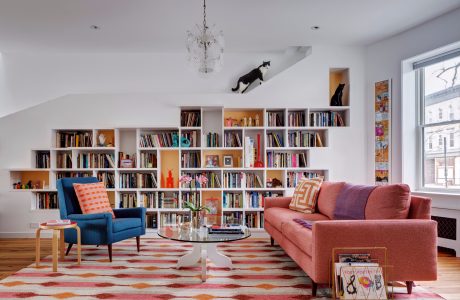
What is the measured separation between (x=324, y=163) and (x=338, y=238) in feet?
9.43

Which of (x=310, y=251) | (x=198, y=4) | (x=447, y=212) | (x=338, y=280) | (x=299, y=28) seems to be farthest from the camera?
(x=299, y=28)

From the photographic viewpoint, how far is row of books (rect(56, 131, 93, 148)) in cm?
556


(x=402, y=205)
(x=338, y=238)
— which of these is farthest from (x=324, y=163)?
(x=338, y=238)

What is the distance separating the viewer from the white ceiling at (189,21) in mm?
4082

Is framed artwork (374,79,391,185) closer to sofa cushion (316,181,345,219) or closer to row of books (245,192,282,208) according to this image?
sofa cushion (316,181,345,219)

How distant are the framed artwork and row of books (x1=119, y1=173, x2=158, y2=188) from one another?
133 inches

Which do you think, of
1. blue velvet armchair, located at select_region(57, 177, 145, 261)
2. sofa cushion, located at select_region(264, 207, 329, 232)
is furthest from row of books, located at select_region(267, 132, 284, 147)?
blue velvet armchair, located at select_region(57, 177, 145, 261)

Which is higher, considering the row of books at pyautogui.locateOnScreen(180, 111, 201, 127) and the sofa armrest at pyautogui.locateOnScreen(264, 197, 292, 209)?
the row of books at pyautogui.locateOnScreen(180, 111, 201, 127)

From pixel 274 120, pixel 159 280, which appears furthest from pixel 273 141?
pixel 159 280

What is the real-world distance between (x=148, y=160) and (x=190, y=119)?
907mm

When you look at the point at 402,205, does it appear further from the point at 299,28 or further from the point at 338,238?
the point at 299,28

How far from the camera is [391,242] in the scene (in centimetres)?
281

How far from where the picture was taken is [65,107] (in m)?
5.50

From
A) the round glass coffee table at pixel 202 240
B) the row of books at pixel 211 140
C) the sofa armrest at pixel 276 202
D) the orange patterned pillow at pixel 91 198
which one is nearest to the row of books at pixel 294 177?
the sofa armrest at pixel 276 202
